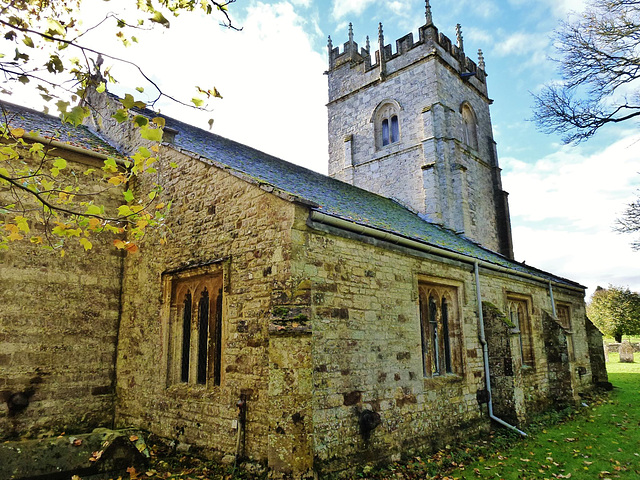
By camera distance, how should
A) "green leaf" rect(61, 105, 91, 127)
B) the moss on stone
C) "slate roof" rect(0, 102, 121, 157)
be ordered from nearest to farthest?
"green leaf" rect(61, 105, 91, 127), "slate roof" rect(0, 102, 121, 157), the moss on stone

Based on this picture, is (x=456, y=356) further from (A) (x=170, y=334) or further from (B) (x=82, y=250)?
(B) (x=82, y=250)

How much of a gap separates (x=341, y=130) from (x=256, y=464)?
723 inches

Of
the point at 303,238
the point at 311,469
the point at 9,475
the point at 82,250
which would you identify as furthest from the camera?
the point at 82,250

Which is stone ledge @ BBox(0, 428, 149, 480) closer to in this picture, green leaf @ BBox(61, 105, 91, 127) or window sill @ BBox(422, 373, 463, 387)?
green leaf @ BBox(61, 105, 91, 127)

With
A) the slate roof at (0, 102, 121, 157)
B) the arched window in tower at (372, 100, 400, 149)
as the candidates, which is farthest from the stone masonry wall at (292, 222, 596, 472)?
the arched window in tower at (372, 100, 400, 149)

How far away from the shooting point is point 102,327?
9422 millimetres

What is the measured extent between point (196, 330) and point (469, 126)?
17867 mm

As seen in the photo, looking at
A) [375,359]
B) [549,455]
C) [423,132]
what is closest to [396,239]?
[375,359]

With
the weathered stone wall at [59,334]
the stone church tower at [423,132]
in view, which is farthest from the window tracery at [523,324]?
the weathered stone wall at [59,334]

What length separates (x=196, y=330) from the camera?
27.6 ft

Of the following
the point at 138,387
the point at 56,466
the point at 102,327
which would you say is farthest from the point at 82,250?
the point at 56,466

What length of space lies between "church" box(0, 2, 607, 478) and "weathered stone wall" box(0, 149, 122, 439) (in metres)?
0.03

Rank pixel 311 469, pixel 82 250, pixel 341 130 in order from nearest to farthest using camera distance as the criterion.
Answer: pixel 311 469 → pixel 82 250 → pixel 341 130

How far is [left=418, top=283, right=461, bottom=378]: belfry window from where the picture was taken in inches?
380
